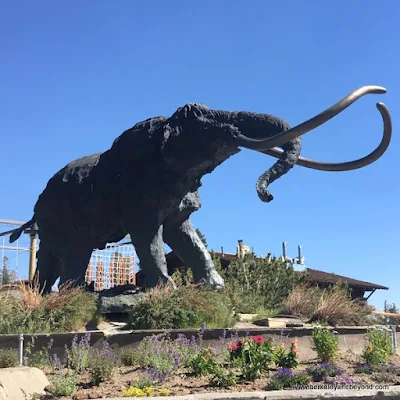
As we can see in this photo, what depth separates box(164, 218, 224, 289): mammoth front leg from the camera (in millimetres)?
10086

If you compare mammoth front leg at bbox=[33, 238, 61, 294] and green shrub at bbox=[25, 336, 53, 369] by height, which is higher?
mammoth front leg at bbox=[33, 238, 61, 294]

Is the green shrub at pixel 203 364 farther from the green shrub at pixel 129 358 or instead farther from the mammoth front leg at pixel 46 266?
the mammoth front leg at pixel 46 266

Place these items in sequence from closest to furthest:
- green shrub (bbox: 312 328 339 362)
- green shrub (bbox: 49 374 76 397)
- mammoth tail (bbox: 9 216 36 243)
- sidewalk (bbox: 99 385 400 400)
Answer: sidewalk (bbox: 99 385 400 400), green shrub (bbox: 49 374 76 397), green shrub (bbox: 312 328 339 362), mammoth tail (bbox: 9 216 36 243)

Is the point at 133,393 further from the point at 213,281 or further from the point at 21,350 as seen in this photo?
the point at 213,281

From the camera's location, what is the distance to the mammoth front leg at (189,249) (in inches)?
397

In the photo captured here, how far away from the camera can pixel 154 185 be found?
932 cm

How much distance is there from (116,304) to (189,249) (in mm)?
1647

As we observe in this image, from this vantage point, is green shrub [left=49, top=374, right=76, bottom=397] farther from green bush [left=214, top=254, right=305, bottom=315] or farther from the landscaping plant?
green bush [left=214, top=254, right=305, bottom=315]

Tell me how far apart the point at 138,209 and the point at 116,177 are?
2.63ft

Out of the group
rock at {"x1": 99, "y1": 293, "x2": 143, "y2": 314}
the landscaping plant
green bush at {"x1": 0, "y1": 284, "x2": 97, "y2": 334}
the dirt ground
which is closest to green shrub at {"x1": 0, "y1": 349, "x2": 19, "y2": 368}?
the dirt ground

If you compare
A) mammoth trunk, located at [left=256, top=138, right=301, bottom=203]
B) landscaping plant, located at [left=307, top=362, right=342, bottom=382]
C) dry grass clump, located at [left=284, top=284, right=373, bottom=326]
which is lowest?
landscaping plant, located at [left=307, top=362, right=342, bottom=382]

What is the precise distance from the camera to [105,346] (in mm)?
7082

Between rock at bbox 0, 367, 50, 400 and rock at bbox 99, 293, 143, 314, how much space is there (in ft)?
10.5

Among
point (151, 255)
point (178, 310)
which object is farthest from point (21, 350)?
point (151, 255)
